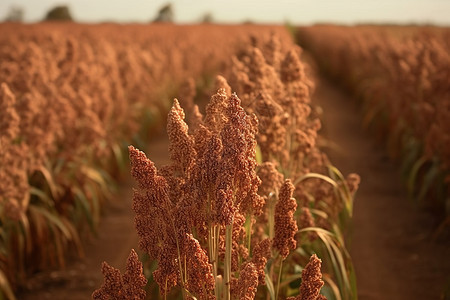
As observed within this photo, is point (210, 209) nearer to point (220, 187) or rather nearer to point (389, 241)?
point (220, 187)

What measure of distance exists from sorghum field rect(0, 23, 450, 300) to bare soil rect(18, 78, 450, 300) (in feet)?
0.07

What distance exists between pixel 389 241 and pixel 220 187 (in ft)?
14.6

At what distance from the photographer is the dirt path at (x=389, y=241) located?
4.77 metres

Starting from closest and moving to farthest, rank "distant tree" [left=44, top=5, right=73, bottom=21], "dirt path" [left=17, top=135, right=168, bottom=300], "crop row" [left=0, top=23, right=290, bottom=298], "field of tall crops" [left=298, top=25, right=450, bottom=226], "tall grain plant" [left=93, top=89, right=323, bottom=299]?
1. "tall grain plant" [left=93, top=89, right=323, bottom=299]
2. "crop row" [left=0, top=23, right=290, bottom=298]
3. "dirt path" [left=17, top=135, right=168, bottom=300]
4. "field of tall crops" [left=298, top=25, right=450, bottom=226]
5. "distant tree" [left=44, top=5, right=73, bottom=21]

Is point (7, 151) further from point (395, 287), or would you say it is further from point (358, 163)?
point (358, 163)

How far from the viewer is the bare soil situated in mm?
4730

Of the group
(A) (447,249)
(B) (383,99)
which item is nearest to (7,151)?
→ (A) (447,249)

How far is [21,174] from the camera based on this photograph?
3.89 meters

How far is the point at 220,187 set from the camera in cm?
168

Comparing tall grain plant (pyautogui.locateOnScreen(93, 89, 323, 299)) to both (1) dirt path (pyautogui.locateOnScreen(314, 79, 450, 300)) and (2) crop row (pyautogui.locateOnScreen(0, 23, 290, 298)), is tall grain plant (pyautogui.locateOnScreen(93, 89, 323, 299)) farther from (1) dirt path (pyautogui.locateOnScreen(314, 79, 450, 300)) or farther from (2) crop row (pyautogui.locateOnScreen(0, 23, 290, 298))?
(1) dirt path (pyautogui.locateOnScreen(314, 79, 450, 300))

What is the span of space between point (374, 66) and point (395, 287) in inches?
319

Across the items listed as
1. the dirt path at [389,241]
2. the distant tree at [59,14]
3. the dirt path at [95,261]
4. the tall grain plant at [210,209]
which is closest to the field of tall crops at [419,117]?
the dirt path at [389,241]

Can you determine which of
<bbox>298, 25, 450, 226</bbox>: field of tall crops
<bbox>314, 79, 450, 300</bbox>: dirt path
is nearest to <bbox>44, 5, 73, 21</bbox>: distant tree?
<bbox>298, 25, 450, 226</bbox>: field of tall crops

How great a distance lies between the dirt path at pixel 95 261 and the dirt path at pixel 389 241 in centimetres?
213
